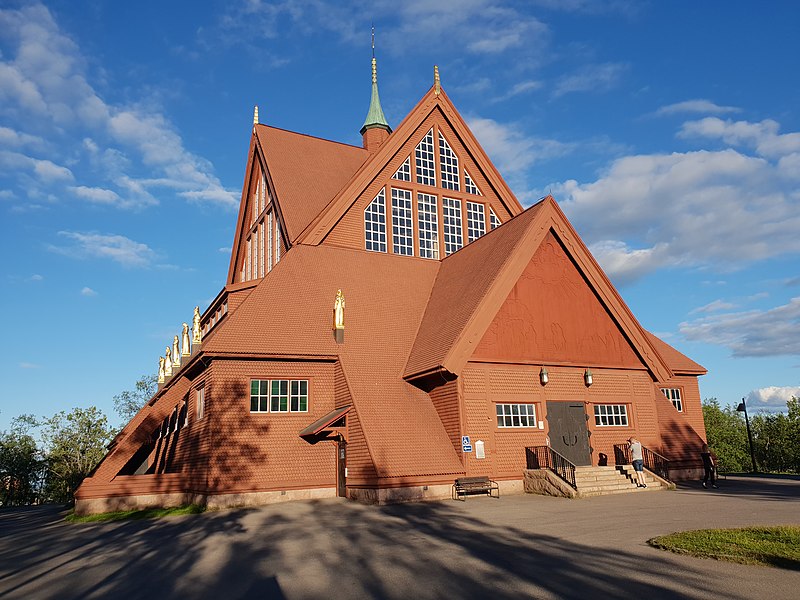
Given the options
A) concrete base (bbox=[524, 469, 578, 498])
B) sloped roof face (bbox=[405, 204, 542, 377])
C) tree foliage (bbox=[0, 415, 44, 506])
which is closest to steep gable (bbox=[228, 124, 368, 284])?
sloped roof face (bbox=[405, 204, 542, 377])

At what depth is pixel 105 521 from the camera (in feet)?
58.3

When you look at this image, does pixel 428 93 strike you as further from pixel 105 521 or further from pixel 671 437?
pixel 105 521

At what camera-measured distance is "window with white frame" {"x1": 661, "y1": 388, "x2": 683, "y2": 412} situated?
29.8 metres

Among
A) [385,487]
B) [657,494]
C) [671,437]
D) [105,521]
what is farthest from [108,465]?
[671,437]

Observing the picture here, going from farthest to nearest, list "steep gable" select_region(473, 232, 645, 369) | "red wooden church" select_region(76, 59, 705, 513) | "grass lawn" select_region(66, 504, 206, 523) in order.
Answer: "steep gable" select_region(473, 232, 645, 369) < "red wooden church" select_region(76, 59, 705, 513) < "grass lawn" select_region(66, 504, 206, 523)

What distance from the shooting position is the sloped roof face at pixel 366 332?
19.2 m

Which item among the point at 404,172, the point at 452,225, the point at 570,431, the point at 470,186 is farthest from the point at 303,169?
the point at 570,431

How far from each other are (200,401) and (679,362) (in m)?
23.4

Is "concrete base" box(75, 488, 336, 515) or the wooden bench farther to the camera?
"concrete base" box(75, 488, 336, 515)

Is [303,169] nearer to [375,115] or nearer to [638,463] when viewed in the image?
[375,115]

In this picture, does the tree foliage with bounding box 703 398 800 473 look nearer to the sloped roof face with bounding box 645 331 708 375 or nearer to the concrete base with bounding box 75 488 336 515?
the sloped roof face with bounding box 645 331 708 375

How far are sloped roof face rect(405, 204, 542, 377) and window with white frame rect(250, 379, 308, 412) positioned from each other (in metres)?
3.84

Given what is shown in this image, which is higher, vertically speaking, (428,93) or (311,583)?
(428,93)

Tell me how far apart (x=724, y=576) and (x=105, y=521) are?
1658cm
